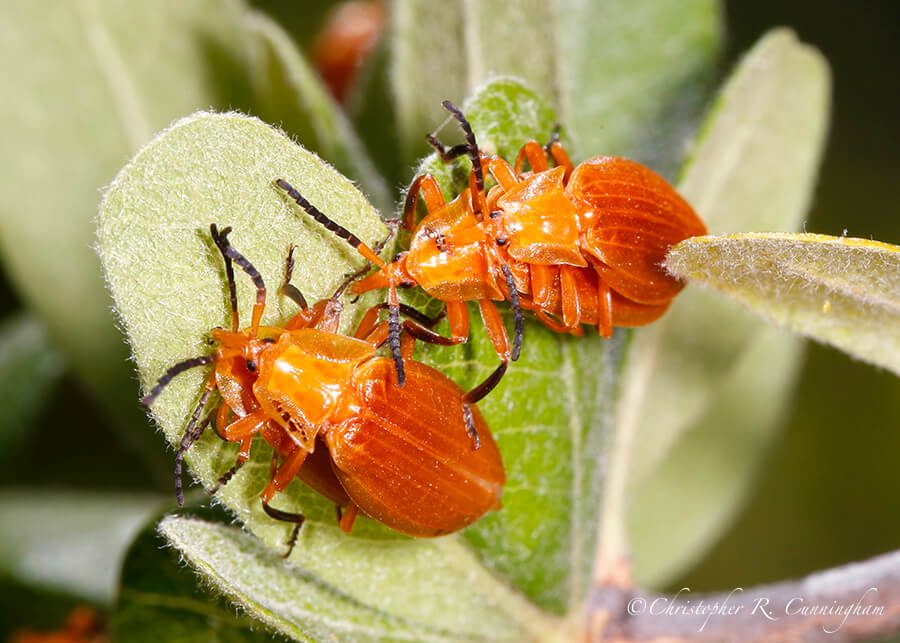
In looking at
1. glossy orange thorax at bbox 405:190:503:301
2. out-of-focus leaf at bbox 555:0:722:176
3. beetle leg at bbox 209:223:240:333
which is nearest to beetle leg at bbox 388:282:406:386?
glossy orange thorax at bbox 405:190:503:301

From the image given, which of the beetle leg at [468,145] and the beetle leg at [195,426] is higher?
the beetle leg at [468,145]

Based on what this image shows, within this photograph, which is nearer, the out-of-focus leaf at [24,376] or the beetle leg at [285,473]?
the beetle leg at [285,473]

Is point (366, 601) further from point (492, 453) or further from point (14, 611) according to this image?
point (14, 611)

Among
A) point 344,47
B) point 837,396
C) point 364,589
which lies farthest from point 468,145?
point 837,396

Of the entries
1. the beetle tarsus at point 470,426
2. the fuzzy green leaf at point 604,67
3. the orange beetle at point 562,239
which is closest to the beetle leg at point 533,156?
the orange beetle at point 562,239

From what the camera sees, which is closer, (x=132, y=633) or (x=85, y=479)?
(x=132, y=633)

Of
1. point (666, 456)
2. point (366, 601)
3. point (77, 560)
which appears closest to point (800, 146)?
point (666, 456)

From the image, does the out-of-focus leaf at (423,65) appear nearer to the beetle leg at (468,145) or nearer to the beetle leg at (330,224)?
the beetle leg at (468,145)
